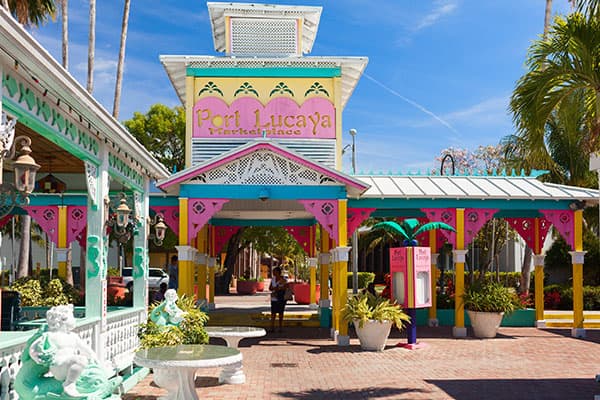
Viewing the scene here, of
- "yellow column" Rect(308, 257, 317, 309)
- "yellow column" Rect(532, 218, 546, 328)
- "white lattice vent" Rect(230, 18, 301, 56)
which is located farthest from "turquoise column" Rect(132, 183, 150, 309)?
"yellow column" Rect(308, 257, 317, 309)

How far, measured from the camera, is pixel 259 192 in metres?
13.7

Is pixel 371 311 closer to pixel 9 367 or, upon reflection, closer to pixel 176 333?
pixel 176 333

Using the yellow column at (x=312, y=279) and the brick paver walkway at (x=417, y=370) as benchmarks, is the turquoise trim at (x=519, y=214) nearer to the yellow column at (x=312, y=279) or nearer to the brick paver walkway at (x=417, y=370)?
the brick paver walkway at (x=417, y=370)

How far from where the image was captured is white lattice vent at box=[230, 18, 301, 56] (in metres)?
16.5

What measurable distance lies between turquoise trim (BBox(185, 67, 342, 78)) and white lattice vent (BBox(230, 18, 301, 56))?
2.50ft

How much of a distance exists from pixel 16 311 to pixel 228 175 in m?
5.13

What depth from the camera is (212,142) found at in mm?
15633

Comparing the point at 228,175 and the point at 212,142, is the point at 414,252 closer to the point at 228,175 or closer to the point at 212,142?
the point at 228,175

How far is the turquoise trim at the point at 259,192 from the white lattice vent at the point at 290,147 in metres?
1.76

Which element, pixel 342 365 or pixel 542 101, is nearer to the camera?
pixel 542 101

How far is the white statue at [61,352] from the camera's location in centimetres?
500

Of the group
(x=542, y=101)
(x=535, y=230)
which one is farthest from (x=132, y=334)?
(x=535, y=230)

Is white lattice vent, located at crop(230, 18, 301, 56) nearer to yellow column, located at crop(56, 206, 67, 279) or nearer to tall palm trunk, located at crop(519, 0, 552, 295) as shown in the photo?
yellow column, located at crop(56, 206, 67, 279)

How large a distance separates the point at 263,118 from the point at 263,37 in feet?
7.72
